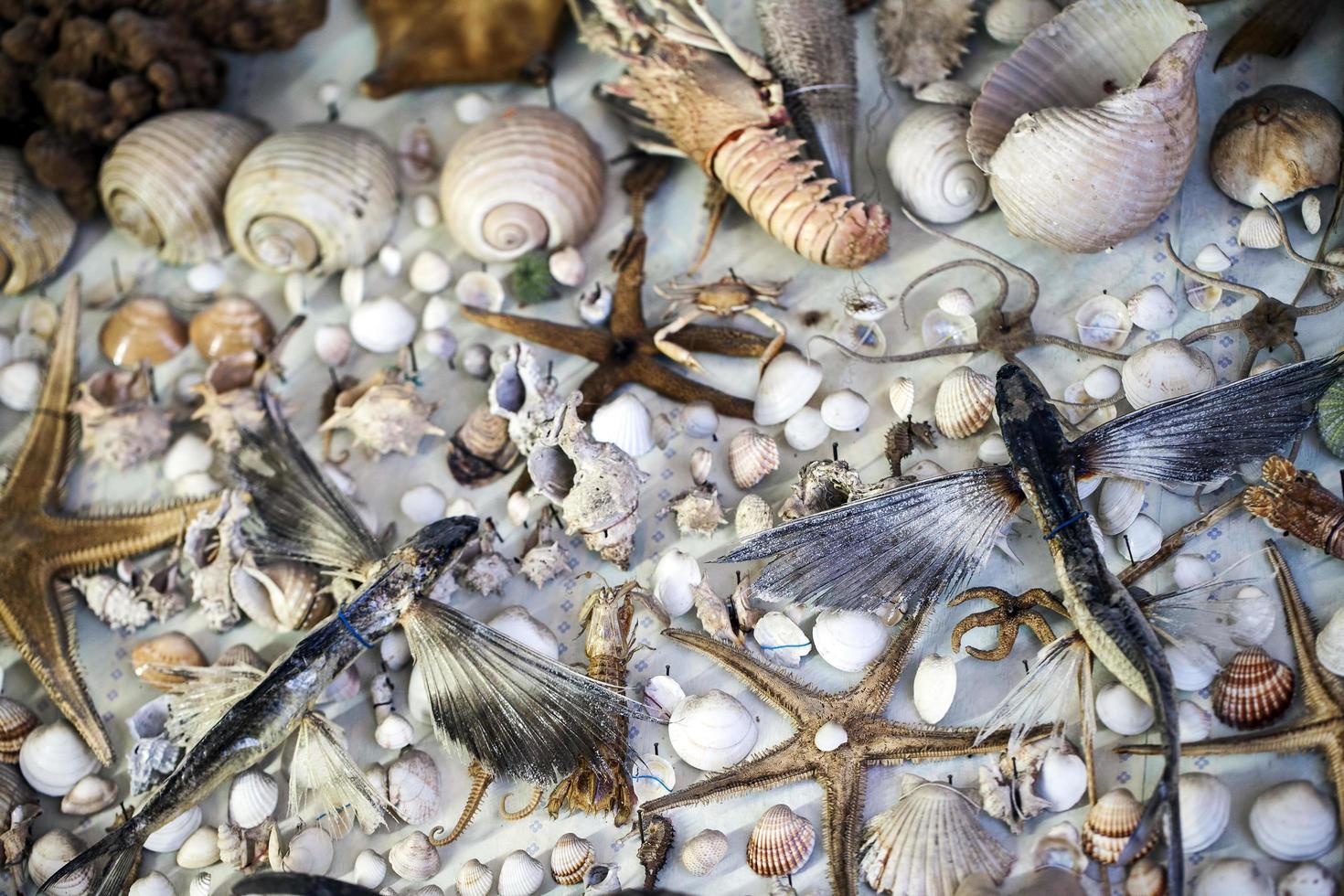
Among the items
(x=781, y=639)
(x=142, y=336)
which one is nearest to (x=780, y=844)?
(x=781, y=639)

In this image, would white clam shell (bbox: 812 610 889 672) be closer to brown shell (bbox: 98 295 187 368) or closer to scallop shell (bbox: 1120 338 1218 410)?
scallop shell (bbox: 1120 338 1218 410)

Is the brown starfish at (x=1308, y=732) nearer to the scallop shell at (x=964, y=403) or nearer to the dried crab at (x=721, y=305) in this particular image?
the scallop shell at (x=964, y=403)

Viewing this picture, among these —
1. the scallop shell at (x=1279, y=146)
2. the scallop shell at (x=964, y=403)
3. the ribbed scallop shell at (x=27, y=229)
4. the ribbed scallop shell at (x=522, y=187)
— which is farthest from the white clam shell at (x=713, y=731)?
the ribbed scallop shell at (x=27, y=229)

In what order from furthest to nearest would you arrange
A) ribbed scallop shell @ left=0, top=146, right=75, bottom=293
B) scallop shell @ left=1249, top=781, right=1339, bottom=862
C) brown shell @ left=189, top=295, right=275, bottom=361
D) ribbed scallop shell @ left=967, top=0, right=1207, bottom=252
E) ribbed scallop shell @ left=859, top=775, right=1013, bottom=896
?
ribbed scallop shell @ left=0, top=146, right=75, bottom=293 < brown shell @ left=189, top=295, right=275, bottom=361 < ribbed scallop shell @ left=967, top=0, right=1207, bottom=252 < ribbed scallop shell @ left=859, top=775, right=1013, bottom=896 < scallop shell @ left=1249, top=781, right=1339, bottom=862

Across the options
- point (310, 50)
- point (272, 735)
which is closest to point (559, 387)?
point (272, 735)

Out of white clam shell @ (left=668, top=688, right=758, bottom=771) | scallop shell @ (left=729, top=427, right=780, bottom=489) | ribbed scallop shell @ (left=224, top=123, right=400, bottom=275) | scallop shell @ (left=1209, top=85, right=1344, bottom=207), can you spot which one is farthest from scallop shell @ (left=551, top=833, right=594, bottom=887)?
scallop shell @ (left=1209, top=85, right=1344, bottom=207)

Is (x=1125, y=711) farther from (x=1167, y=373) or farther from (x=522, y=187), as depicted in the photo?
(x=522, y=187)
